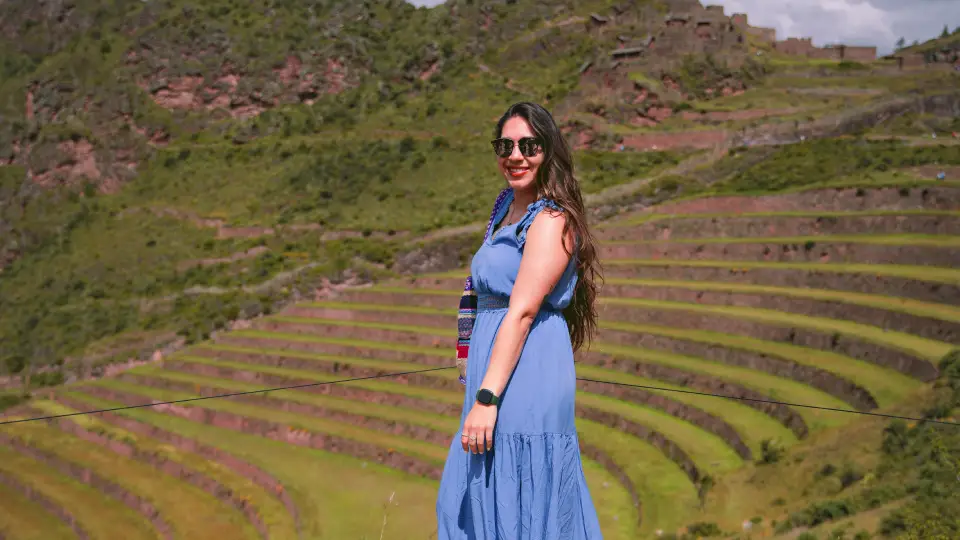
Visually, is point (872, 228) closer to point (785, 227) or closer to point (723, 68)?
point (785, 227)

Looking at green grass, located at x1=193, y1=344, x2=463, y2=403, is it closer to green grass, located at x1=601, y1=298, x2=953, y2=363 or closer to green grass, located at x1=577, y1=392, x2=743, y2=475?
green grass, located at x1=577, y1=392, x2=743, y2=475

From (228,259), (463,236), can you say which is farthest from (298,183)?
(463,236)

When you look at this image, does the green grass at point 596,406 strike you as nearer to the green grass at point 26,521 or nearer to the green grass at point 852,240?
the green grass at point 26,521

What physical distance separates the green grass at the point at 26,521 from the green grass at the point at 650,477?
6.98 m

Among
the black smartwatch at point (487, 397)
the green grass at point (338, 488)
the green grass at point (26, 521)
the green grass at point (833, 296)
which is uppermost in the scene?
the black smartwatch at point (487, 397)

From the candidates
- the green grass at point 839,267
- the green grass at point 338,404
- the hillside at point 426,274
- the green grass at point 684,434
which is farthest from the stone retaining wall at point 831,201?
the green grass at point 338,404

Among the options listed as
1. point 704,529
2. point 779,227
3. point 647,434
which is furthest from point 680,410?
point 779,227

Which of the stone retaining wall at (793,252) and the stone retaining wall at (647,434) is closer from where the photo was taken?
the stone retaining wall at (647,434)

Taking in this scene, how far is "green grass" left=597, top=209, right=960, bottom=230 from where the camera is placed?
13.1 metres

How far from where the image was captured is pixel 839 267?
1259cm

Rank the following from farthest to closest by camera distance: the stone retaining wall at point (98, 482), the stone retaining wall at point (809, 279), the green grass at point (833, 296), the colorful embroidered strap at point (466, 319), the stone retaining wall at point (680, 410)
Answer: the stone retaining wall at point (98, 482)
the stone retaining wall at point (809, 279)
the green grass at point (833, 296)
the stone retaining wall at point (680, 410)
the colorful embroidered strap at point (466, 319)

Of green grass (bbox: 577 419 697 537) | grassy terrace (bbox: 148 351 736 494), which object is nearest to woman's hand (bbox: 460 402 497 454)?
green grass (bbox: 577 419 697 537)

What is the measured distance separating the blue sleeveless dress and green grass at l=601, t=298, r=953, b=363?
717 centimetres

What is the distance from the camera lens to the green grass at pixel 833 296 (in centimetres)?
1009
